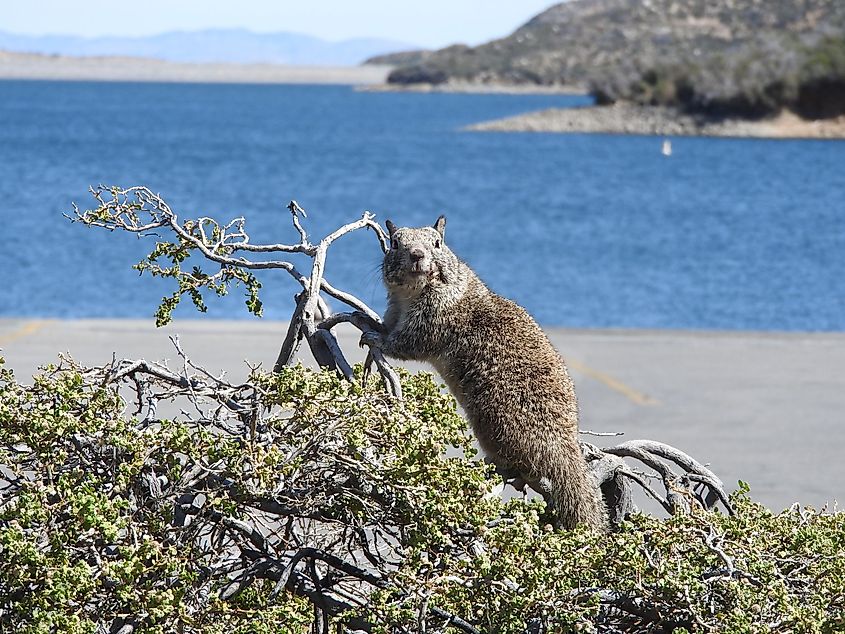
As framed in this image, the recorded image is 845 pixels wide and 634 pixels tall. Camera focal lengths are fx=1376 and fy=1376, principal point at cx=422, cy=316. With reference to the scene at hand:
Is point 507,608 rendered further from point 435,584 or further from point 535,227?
point 535,227

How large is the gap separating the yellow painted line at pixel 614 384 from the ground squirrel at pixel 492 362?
7602 millimetres

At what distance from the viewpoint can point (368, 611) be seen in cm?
398

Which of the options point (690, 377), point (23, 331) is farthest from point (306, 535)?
point (23, 331)

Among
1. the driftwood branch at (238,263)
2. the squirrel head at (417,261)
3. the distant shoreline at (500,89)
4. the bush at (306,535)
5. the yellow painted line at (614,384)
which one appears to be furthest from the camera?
the distant shoreline at (500,89)

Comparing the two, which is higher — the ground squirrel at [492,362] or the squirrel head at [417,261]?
the squirrel head at [417,261]

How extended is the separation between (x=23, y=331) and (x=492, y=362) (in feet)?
39.0

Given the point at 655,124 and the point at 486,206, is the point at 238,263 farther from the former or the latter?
the point at 655,124

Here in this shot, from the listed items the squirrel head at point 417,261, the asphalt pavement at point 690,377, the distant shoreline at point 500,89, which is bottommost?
the distant shoreline at point 500,89

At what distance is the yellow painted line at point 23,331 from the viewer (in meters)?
15.0

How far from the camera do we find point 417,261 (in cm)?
493

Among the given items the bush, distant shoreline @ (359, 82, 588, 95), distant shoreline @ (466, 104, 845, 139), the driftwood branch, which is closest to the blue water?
the driftwood branch

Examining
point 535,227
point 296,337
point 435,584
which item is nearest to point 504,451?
point 296,337

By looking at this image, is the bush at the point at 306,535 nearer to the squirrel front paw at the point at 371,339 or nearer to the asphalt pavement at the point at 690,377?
the squirrel front paw at the point at 371,339

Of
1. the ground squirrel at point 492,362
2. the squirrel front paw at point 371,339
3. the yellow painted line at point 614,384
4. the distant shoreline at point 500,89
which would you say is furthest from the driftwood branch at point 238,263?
the distant shoreline at point 500,89
